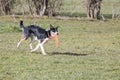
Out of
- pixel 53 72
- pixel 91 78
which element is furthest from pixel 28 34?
pixel 91 78

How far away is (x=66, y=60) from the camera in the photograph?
1457 centimetres

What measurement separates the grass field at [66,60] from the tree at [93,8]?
41.4ft

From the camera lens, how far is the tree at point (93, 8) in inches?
1411

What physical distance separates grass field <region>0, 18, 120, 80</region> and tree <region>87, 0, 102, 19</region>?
12626 millimetres

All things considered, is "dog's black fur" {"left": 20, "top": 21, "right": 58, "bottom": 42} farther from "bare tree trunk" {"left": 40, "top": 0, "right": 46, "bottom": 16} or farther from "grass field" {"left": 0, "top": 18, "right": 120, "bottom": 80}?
"bare tree trunk" {"left": 40, "top": 0, "right": 46, "bottom": 16}

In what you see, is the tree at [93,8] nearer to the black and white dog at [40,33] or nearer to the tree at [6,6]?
the tree at [6,6]

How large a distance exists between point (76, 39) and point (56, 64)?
8184 millimetres

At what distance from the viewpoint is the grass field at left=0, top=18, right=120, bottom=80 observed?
40.1 ft

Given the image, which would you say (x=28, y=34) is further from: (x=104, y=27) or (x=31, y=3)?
(x=31, y=3)

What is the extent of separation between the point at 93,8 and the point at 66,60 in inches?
867

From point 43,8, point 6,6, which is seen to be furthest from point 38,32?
point 6,6

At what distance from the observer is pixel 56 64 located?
45.5ft

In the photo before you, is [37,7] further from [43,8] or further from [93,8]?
[93,8]

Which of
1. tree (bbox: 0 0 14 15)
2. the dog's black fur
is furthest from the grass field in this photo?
tree (bbox: 0 0 14 15)
